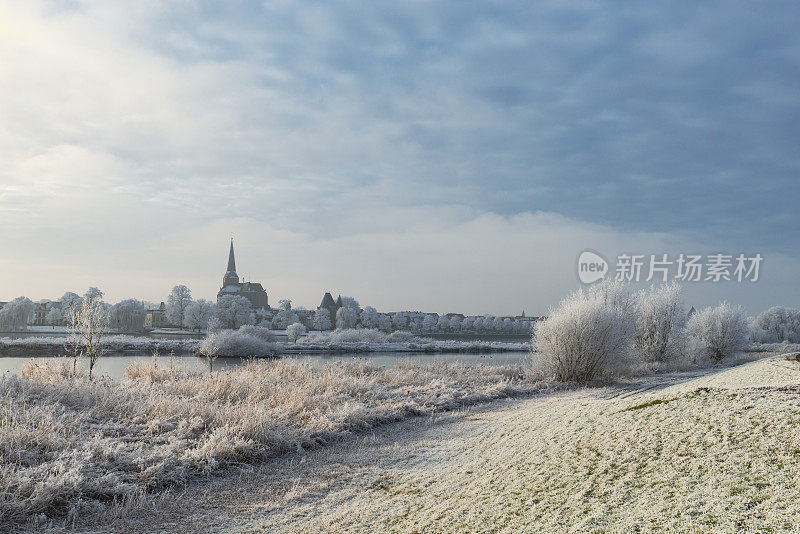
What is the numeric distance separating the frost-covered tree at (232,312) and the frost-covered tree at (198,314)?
18.9ft

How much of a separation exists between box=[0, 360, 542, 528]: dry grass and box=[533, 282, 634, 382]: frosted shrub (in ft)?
17.9

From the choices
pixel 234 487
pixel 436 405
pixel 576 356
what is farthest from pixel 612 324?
pixel 234 487

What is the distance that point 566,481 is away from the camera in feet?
17.5

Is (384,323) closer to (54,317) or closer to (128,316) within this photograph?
(128,316)

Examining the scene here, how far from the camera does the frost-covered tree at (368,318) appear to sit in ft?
385

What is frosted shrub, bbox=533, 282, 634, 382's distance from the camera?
19.4m

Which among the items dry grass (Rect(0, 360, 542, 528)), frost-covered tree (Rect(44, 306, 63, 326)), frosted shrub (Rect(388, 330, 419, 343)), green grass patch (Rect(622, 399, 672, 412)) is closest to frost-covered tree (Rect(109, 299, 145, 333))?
frost-covered tree (Rect(44, 306, 63, 326))

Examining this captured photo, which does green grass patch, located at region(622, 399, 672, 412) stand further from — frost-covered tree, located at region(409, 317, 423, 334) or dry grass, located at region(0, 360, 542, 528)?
frost-covered tree, located at region(409, 317, 423, 334)

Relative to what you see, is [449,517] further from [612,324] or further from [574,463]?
[612,324]

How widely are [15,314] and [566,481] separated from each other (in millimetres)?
93466

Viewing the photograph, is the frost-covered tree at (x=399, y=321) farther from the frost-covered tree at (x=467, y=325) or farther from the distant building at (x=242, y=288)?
the distant building at (x=242, y=288)

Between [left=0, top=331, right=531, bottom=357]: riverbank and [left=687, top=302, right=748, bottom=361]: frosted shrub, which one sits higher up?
[left=687, top=302, right=748, bottom=361]: frosted shrub

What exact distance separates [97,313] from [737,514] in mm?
16215

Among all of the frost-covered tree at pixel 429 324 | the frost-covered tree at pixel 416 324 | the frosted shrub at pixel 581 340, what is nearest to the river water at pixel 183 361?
the frosted shrub at pixel 581 340
